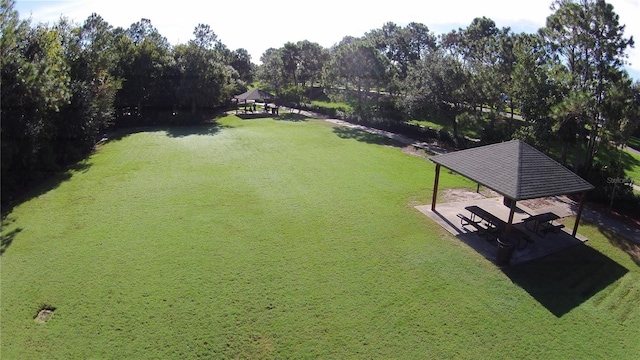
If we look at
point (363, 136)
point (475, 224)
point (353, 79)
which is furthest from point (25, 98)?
point (353, 79)

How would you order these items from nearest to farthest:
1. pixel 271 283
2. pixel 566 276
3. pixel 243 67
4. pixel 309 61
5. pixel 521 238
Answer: pixel 271 283
pixel 566 276
pixel 521 238
pixel 309 61
pixel 243 67

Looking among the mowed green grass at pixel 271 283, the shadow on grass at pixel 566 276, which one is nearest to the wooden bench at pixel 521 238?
the shadow on grass at pixel 566 276

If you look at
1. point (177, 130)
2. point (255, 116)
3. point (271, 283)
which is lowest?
point (271, 283)

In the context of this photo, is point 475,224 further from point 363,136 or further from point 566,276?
point 363,136

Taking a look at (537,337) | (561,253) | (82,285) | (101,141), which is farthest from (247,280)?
(101,141)

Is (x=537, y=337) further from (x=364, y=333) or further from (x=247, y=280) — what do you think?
(x=247, y=280)

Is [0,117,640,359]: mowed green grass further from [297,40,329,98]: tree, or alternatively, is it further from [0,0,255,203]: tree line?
[297,40,329,98]: tree
